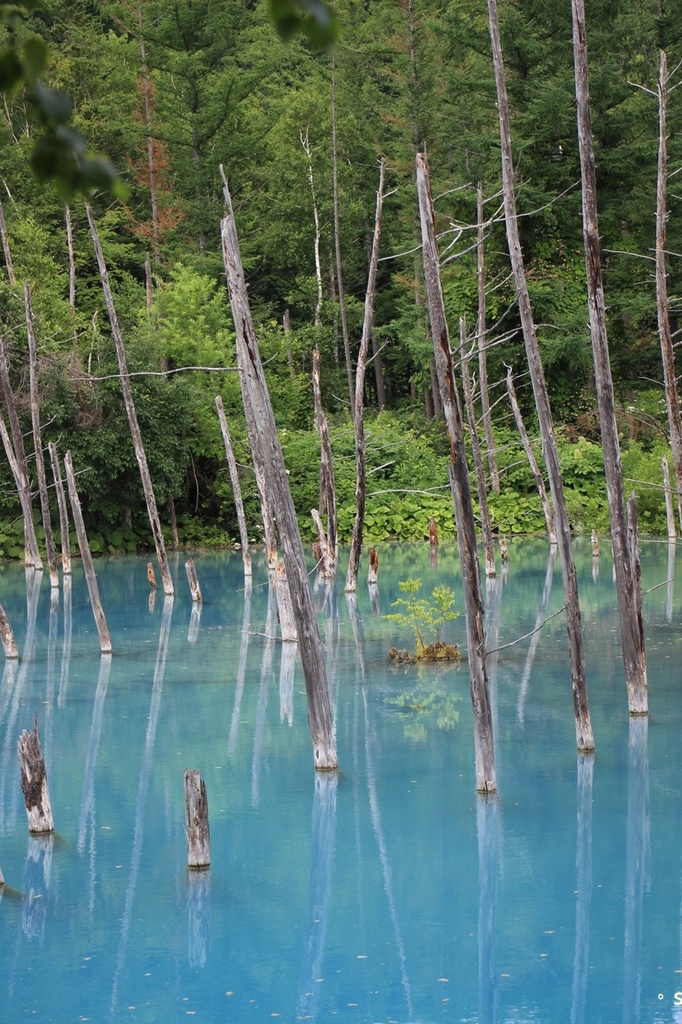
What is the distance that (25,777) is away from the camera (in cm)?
884

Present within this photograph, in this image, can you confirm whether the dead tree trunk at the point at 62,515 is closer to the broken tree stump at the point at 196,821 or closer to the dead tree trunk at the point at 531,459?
the dead tree trunk at the point at 531,459

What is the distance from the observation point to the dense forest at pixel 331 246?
31125 millimetres

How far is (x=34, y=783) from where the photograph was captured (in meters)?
8.91

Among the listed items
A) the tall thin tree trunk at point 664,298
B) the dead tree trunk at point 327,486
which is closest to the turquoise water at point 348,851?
the tall thin tree trunk at point 664,298

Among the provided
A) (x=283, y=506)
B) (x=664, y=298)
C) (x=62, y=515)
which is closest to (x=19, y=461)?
(x=62, y=515)

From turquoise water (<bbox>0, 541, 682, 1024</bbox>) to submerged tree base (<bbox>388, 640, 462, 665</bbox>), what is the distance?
555 millimetres

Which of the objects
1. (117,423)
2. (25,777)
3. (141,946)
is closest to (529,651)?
(25,777)

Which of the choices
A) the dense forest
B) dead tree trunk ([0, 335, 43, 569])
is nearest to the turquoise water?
dead tree trunk ([0, 335, 43, 569])

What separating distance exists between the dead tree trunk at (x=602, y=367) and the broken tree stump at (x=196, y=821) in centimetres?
404

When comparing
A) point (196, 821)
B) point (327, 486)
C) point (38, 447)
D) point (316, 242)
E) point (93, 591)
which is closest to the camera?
point (196, 821)

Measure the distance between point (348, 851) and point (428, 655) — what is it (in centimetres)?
699

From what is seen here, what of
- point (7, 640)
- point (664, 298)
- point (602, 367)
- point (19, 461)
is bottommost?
point (7, 640)

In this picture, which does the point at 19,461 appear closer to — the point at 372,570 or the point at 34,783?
the point at 372,570

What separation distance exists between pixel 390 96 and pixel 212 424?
15143mm
